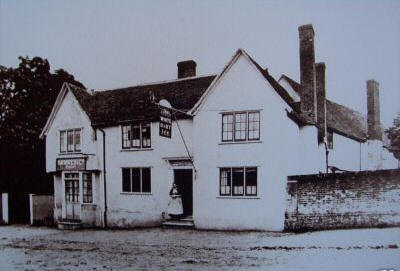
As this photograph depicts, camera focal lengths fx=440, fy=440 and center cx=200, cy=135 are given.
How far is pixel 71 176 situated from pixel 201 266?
6196 millimetres

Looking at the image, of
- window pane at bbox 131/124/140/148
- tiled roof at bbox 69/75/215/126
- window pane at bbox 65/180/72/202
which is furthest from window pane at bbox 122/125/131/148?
window pane at bbox 65/180/72/202

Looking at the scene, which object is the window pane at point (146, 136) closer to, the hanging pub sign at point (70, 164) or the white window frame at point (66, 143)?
the hanging pub sign at point (70, 164)

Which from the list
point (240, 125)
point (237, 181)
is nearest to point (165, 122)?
point (240, 125)

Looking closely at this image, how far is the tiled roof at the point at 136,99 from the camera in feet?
31.2

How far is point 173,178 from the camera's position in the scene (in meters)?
9.30

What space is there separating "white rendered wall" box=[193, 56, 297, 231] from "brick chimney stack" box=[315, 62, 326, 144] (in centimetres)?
99

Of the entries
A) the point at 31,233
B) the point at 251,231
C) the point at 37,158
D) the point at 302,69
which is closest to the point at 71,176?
the point at 37,158

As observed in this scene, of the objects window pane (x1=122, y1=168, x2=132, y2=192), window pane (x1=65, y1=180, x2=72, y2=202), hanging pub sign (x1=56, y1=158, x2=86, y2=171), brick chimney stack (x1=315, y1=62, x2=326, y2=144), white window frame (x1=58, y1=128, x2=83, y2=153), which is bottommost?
window pane (x1=65, y1=180, x2=72, y2=202)

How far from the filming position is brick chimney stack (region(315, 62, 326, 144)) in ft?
27.9

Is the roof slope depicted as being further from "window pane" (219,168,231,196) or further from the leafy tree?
"window pane" (219,168,231,196)

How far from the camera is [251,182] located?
8.30 meters

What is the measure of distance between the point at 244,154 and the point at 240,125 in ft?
1.83

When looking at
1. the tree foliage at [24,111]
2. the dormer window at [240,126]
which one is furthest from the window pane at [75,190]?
the dormer window at [240,126]

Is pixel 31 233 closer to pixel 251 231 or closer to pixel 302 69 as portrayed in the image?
pixel 251 231
